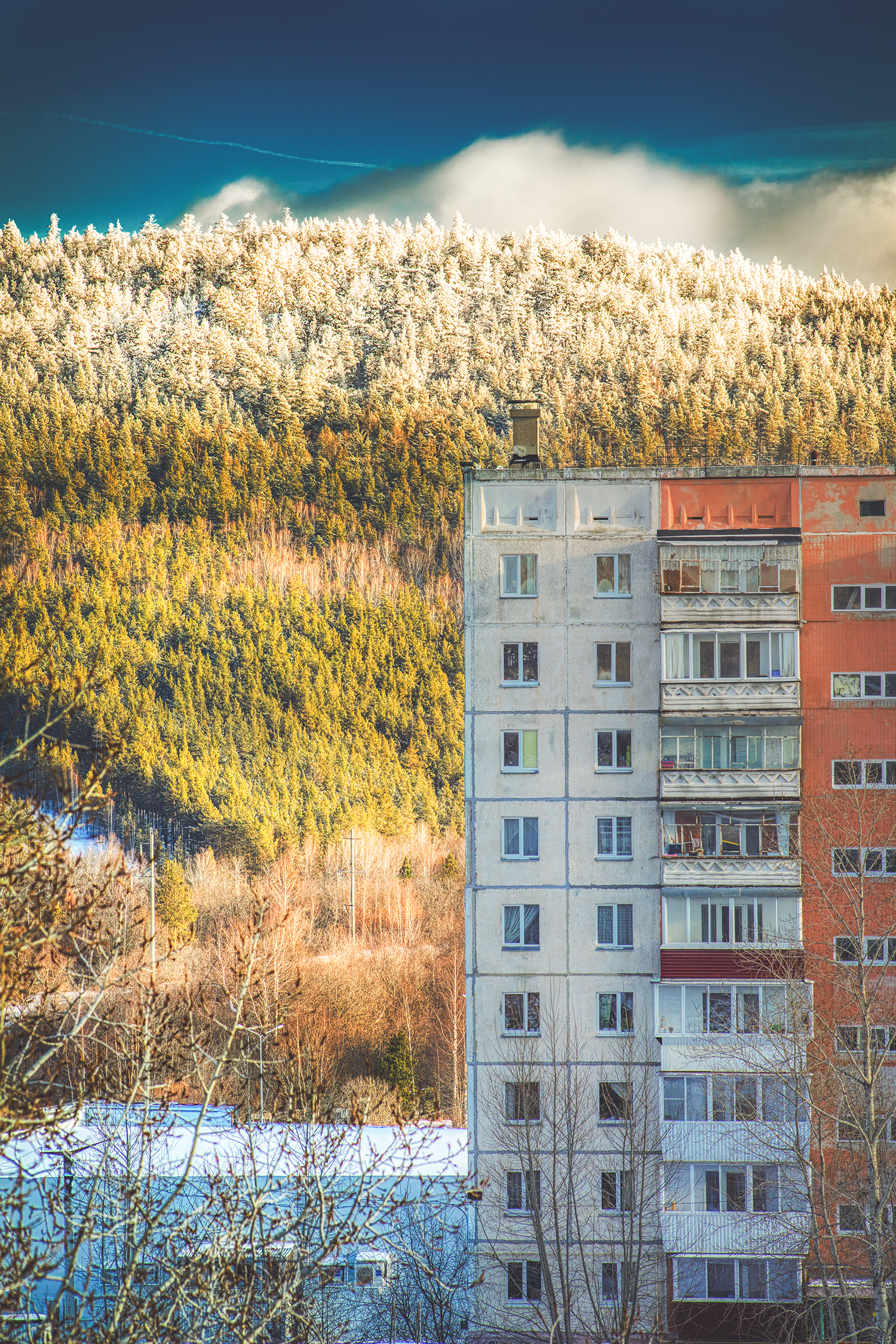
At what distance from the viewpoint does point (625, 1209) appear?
32906mm

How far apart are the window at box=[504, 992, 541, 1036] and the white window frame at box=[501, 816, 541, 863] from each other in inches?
134

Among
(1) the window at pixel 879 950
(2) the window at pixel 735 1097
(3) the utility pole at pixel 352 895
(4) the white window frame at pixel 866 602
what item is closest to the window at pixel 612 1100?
(2) the window at pixel 735 1097

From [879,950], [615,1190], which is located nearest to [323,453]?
[879,950]

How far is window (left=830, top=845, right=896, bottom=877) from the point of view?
108 feet

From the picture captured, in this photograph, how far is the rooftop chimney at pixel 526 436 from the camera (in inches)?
1475

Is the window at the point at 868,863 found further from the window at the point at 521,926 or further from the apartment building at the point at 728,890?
the window at the point at 521,926

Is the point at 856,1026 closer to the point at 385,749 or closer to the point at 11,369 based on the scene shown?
the point at 385,749

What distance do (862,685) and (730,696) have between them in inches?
135

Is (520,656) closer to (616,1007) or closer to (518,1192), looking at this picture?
(616,1007)

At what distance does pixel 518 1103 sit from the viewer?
111 feet

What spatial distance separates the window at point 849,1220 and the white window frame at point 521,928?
9459mm

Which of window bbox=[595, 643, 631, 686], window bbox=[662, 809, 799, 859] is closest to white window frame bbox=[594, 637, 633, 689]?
window bbox=[595, 643, 631, 686]

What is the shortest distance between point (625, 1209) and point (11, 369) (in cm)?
16158

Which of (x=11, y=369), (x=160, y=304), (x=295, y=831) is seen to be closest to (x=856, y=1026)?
(x=295, y=831)
